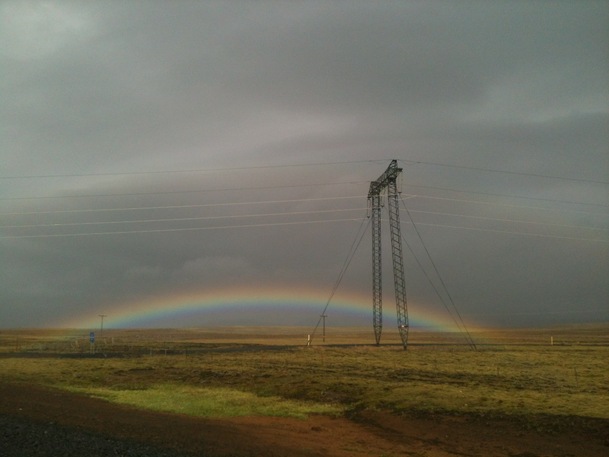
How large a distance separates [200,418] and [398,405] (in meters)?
8.85

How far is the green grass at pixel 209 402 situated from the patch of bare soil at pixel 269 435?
1488mm

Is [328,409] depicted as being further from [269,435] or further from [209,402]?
[269,435]

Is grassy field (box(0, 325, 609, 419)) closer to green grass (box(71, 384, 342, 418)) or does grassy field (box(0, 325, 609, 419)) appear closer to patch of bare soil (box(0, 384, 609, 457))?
green grass (box(71, 384, 342, 418))

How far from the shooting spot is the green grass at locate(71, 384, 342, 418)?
25.5 m

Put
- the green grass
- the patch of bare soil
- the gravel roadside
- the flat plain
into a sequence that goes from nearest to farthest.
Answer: the gravel roadside < the patch of bare soil < the flat plain < the green grass

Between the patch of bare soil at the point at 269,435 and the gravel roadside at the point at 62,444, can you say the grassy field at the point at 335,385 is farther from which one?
the gravel roadside at the point at 62,444

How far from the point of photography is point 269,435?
1978 centimetres

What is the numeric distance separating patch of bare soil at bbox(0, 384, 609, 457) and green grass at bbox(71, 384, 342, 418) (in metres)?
1.49

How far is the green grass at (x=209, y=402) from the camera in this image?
25.5m

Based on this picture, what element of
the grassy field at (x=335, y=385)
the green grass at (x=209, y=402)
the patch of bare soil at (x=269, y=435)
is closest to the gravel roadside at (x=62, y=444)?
the patch of bare soil at (x=269, y=435)

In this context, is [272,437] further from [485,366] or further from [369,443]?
[485,366]

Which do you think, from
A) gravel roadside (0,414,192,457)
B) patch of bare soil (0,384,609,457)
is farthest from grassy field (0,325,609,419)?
gravel roadside (0,414,192,457)

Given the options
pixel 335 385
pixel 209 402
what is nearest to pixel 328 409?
pixel 335 385

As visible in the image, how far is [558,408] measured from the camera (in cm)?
2395
